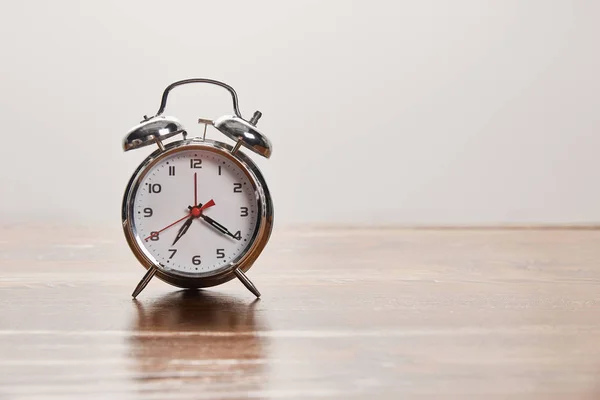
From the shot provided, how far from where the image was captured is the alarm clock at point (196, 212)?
103 centimetres

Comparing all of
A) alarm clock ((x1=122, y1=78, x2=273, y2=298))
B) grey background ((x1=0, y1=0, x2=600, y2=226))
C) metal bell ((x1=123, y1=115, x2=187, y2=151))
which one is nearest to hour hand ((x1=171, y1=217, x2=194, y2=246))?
alarm clock ((x1=122, y1=78, x2=273, y2=298))

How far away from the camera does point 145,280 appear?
1021 mm

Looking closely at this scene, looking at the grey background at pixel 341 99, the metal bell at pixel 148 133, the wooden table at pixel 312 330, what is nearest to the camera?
the wooden table at pixel 312 330

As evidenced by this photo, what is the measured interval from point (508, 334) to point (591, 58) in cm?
220

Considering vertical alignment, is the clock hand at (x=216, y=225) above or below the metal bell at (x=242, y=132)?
below

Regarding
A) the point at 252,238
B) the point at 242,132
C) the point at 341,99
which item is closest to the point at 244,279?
the point at 252,238

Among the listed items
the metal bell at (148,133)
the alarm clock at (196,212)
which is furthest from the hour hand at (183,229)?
the metal bell at (148,133)

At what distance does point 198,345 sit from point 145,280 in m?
0.26

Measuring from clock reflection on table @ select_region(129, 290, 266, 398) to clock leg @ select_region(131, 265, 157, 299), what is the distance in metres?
0.02

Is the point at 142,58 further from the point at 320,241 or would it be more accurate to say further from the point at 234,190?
the point at 234,190

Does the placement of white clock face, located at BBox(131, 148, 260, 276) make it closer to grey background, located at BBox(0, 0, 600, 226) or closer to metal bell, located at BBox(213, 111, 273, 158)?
metal bell, located at BBox(213, 111, 273, 158)

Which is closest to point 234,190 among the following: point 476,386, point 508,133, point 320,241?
point 476,386

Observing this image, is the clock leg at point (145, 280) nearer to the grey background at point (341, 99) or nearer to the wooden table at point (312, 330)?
the wooden table at point (312, 330)

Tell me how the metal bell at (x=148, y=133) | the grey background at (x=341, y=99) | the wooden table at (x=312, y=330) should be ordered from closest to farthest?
the wooden table at (x=312, y=330)
the metal bell at (x=148, y=133)
the grey background at (x=341, y=99)
